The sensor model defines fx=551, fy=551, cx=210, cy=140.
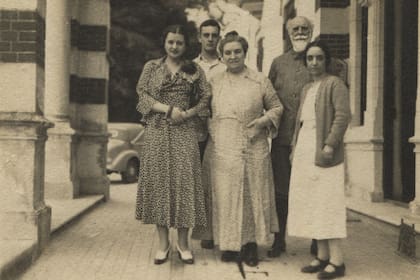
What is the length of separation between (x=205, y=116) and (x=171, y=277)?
4.73 feet

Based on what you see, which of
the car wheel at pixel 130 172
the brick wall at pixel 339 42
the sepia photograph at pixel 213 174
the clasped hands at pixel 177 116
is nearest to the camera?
the sepia photograph at pixel 213 174

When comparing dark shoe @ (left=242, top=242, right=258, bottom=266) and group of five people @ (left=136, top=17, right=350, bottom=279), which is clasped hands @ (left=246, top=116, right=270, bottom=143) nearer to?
group of five people @ (left=136, top=17, right=350, bottom=279)

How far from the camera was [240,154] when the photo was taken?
4.91 meters

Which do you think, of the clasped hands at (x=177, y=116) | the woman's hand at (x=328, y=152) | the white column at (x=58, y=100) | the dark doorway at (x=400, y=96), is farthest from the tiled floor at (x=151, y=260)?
the dark doorway at (x=400, y=96)

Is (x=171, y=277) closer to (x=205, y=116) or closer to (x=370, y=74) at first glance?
(x=205, y=116)

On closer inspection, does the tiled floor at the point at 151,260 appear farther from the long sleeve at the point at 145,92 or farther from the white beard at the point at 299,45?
the white beard at the point at 299,45

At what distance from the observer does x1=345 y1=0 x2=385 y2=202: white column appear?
9.68 metres

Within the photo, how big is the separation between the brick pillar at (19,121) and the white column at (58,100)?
3985 millimetres

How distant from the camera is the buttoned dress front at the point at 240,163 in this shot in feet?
16.0

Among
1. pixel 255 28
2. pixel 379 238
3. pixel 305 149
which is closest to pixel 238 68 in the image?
pixel 305 149

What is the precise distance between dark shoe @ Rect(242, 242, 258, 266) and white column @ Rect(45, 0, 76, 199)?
469cm

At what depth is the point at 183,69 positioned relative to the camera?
490 centimetres

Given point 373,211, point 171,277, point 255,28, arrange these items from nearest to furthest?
point 171,277
point 373,211
point 255,28

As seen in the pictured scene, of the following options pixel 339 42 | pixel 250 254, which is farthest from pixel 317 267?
pixel 339 42
